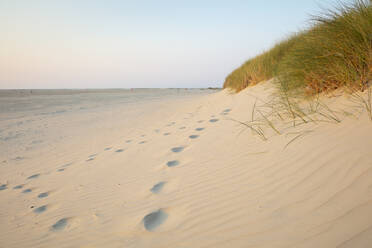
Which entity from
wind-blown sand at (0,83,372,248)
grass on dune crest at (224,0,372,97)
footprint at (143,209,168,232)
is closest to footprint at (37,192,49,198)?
wind-blown sand at (0,83,372,248)

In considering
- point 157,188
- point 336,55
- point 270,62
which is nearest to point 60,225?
point 157,188

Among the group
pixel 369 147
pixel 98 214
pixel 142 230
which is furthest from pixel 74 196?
pixel 369 147

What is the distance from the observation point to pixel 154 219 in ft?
4.58

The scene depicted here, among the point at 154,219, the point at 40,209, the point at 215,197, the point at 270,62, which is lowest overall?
the point at 40,209

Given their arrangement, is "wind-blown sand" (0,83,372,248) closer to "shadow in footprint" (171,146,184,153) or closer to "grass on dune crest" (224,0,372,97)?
"shadow in footprint" (171,146,184,153)

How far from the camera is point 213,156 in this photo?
7.15 ft

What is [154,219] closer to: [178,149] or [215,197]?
[215,197]

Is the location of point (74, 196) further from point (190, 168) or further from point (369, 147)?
point (369, 147)

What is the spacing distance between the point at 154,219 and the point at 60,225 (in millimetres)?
855

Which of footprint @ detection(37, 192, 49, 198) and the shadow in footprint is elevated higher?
the shadow in footprint

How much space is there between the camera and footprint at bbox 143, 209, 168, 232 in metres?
1.32

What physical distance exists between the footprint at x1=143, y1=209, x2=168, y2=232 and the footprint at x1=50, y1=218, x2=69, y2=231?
0.74m

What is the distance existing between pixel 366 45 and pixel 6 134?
7801mm

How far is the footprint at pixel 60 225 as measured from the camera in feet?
5.17
